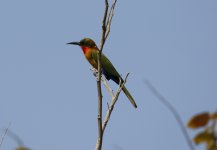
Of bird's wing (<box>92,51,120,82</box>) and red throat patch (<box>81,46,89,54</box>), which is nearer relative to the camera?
bird's wing (<box>92,51,120,82</box>)

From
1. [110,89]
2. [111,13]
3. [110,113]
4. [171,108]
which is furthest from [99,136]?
[171,108]

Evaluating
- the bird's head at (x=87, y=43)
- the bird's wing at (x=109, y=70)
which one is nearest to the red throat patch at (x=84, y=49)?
the bird's head at (x=87, y=43)

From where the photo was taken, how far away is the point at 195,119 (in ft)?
3.54

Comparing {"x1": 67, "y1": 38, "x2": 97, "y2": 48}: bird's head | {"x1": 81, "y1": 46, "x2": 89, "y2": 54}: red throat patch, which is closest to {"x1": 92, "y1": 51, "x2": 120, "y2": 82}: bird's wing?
{"x1": 81, "y1": 46, "x2": 89, "y2": 54}: red throat patch

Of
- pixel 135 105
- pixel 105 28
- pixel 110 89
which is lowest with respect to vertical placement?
pixel 135 105

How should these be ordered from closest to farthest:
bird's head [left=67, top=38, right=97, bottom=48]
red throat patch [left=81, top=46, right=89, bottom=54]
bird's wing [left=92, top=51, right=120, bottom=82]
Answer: bird's wing [left=92, top=51, right=120, bottom=82] → red throat patch [left=81, top=46, right=89, bottom=54] → bird's head [left=67, top=38, right=97, bottom=48]

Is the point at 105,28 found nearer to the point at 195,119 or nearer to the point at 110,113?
the point at 110,113

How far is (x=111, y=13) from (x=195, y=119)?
2690 mm

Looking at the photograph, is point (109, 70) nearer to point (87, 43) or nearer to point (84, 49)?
point (84, 49)

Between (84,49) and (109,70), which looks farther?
(84,49)

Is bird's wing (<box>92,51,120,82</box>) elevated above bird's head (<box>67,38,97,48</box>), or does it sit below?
below

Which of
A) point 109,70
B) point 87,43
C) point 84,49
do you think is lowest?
point 109,70

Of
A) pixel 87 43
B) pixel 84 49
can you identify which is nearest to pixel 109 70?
pixel 84 49

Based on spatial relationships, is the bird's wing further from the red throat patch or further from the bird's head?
the bird's head
